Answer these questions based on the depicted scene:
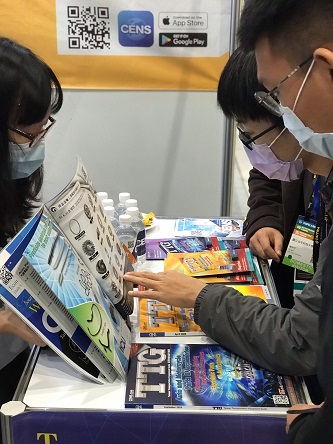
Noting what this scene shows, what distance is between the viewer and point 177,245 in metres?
1.68

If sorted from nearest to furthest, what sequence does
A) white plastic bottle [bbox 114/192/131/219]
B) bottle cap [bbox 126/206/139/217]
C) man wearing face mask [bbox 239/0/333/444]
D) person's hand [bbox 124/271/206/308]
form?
man wearing face mask [bbox 239/0/333/444] < person's hand [bbox 124/271/206/308] < bottle cap [bbox 126/206/139/217] < white plastic bottle [bbox 114/192/131/219]

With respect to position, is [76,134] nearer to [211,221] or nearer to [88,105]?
[88,105]

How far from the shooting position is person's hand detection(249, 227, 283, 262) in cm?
157

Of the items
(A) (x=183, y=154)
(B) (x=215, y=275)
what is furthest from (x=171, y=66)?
(B) (x=215, y=275)

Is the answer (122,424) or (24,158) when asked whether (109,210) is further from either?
(122,424)

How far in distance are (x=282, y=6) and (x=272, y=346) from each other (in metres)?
0.66

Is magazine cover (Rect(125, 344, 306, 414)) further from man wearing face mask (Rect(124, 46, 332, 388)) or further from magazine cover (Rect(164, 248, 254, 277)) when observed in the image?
magazine cover (Rect(164, 248, 254, 277))

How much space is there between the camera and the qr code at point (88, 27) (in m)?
2.82

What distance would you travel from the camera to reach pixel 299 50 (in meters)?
0.77

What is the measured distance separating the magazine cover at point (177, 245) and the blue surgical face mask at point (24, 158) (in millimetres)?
456

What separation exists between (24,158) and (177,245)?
580mm

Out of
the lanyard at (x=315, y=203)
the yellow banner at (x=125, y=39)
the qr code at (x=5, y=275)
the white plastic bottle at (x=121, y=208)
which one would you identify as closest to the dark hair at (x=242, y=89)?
the lanyard at (x=315, y=203)

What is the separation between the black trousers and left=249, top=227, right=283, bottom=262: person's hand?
2.43ft

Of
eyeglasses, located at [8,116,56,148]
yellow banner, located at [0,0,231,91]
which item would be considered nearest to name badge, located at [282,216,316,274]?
eyeglasses, located at [8,116,56,148]
